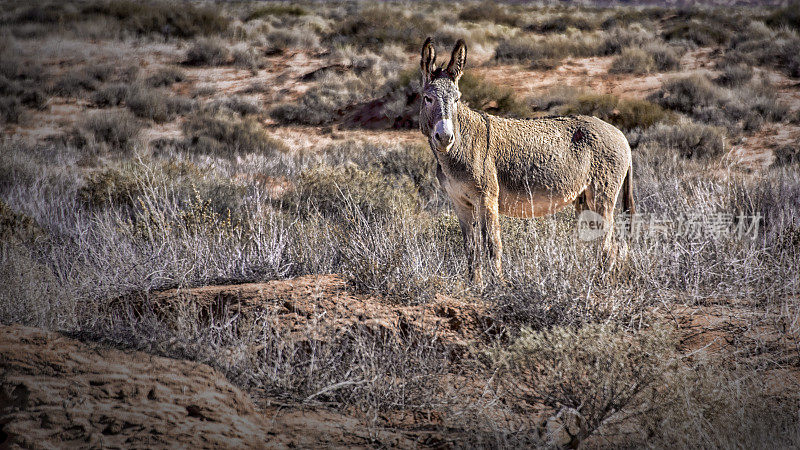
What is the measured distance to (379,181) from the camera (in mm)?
9359

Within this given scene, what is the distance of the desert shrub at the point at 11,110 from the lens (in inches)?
722

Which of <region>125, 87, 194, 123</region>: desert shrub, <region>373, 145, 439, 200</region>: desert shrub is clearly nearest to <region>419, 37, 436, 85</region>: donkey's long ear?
<region>373, 145, 439, 200</region>: desert shrub

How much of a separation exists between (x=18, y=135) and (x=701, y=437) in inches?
757

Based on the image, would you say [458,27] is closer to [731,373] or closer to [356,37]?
[356,37]

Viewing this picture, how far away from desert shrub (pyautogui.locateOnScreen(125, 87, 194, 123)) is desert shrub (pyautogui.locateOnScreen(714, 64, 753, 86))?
62.0 ft

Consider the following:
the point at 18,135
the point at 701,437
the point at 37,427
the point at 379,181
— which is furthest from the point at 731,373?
the point at 18,135

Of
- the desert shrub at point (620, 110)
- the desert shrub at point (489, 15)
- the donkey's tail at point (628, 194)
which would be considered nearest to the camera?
the donkey's tail at point (628, 194)

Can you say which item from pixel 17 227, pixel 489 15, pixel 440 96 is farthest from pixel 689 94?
pixel 489 15

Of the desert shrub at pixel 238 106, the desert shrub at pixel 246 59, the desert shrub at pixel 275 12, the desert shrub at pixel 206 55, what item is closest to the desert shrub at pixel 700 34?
the desert shrub at pixel 246 59

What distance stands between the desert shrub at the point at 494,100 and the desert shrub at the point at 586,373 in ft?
49.2

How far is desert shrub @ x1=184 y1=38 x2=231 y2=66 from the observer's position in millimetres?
26192

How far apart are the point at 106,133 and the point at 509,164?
15.0 meters

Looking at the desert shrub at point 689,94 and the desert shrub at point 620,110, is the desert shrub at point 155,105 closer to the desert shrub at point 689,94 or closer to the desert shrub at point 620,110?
the desert shrub at point 620,110

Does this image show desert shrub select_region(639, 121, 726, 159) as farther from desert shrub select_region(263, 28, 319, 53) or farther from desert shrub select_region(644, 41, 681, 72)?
desert shrub select_region(263, 28, 319, 53)
